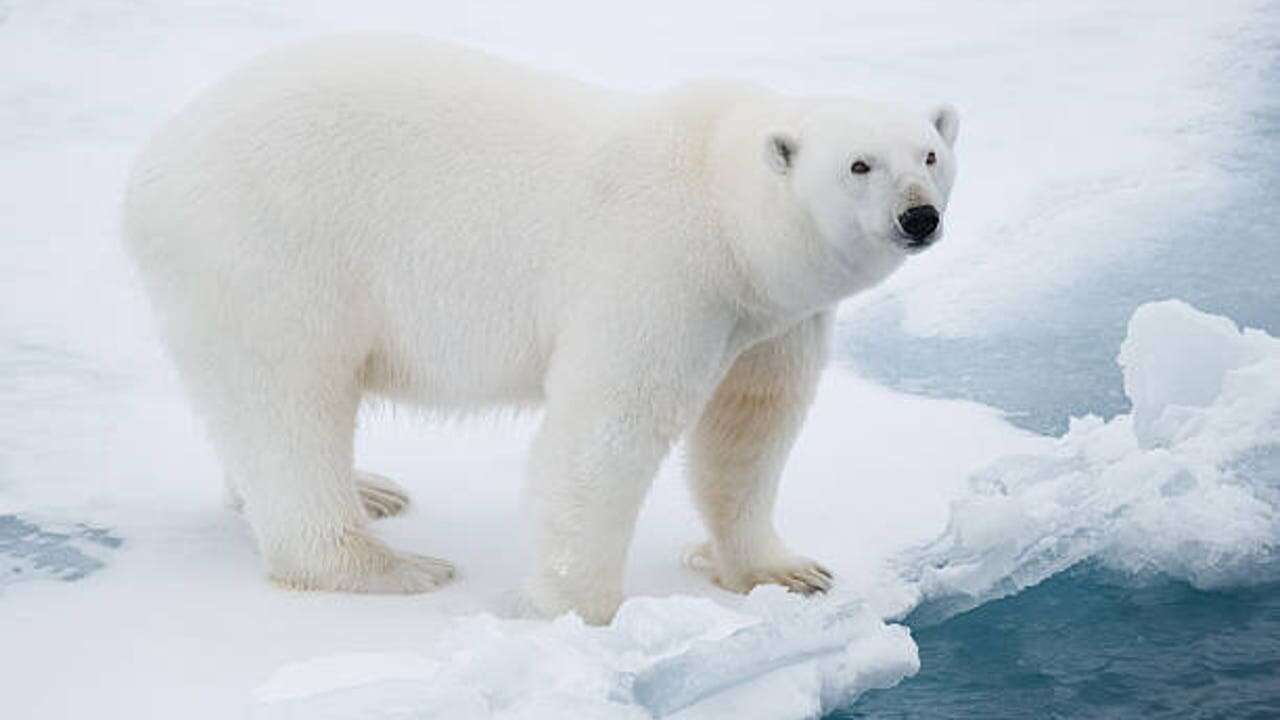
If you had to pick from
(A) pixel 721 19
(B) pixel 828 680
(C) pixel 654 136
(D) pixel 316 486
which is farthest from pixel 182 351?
(A) pixel 721 19

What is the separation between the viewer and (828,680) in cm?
425

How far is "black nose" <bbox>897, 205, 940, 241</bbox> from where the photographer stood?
4.05 meters

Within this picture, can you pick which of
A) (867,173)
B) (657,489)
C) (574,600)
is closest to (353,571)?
(574,600)

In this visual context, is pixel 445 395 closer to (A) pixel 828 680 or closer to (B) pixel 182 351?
(B) pixel 182 351

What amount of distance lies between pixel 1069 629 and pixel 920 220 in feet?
4.32

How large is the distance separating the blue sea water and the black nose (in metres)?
1.09

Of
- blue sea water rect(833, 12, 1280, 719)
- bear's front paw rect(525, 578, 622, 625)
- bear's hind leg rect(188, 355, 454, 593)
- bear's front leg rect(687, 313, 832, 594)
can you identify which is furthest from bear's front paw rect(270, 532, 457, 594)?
blue sea water rect(833, 12, 1280, 719)

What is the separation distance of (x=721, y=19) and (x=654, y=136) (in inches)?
280

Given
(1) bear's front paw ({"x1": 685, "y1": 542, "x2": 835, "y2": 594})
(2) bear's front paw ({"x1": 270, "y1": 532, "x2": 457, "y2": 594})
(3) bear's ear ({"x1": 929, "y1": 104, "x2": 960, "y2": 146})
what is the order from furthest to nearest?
(1) bear's front paw ({"x1": 685, "y1": 542, "x2": 835, "y2": 594}) → (2) bear's front paw ({"x1": 270, "y1": 532, "x2": 457, "y2": 594}) → (3) bear's ear ({"x1": 929, "y1": 104, "x2": 960, "y2": 146})

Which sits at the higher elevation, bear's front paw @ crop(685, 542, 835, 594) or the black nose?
the black nose

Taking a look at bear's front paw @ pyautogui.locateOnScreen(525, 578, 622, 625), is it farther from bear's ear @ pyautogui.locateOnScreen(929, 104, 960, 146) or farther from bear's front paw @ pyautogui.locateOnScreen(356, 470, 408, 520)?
bear's ear @ pyautogui.locateOnScreen(929, 104, 960, 146)

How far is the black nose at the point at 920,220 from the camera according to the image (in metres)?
4.05

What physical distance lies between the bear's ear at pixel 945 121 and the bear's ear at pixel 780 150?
34 cm

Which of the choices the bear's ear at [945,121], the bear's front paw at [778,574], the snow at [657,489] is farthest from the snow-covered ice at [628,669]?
the bear's ear at [945,121]
